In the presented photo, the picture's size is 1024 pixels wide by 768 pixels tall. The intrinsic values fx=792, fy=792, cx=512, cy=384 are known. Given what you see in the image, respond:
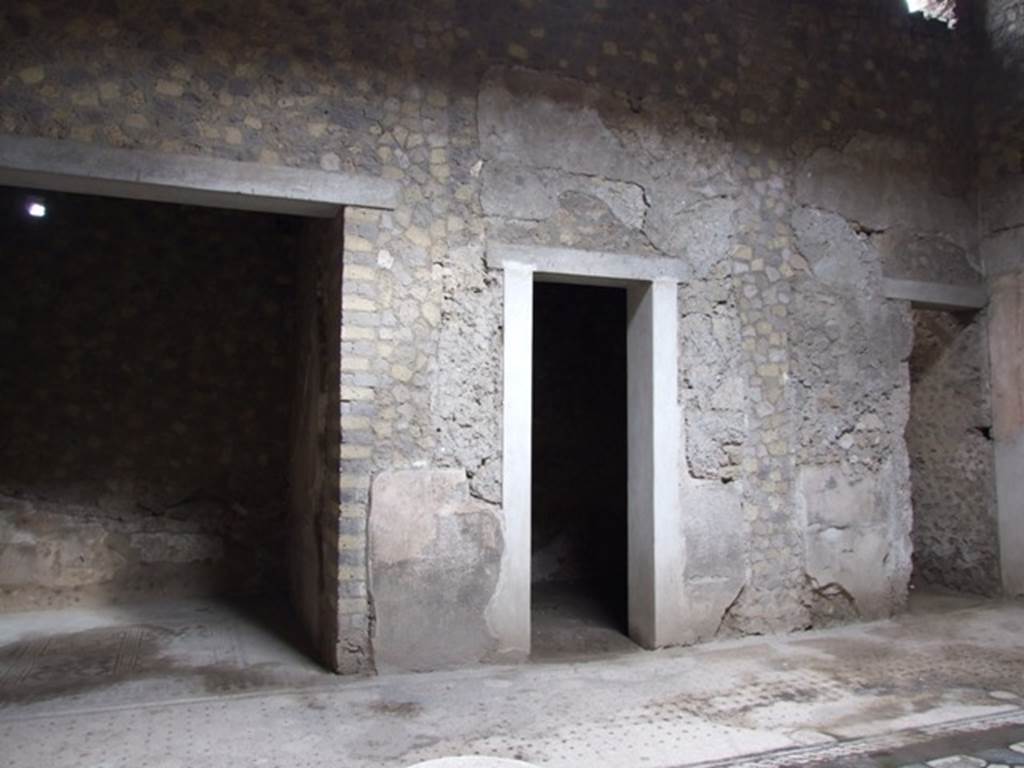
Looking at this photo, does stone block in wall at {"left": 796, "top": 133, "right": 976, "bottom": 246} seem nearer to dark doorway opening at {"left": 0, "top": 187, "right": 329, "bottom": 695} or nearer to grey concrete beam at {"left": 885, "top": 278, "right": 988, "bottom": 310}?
grey concrete beam at {"left": 885, "top": 278, "right": 988, "bottom": 310}

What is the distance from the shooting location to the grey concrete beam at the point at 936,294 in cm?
541

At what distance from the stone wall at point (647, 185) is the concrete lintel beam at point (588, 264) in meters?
0.07

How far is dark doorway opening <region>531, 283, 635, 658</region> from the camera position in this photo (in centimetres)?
646

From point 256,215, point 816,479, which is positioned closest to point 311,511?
point 256,215

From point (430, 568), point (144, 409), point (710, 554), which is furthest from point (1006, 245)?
point (144, 409)

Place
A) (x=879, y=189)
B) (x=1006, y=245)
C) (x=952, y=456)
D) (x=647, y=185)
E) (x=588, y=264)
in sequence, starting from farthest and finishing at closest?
1. (x=952, y=456)
2. (x=1006, y=245)
3. (x=879, y=189)
4. (x=647, y=185)
5. (x=588, y=264)

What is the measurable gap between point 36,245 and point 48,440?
1345 mm

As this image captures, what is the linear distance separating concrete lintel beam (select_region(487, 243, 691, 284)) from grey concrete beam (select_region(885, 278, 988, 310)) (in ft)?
5.59

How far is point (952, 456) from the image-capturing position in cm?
603

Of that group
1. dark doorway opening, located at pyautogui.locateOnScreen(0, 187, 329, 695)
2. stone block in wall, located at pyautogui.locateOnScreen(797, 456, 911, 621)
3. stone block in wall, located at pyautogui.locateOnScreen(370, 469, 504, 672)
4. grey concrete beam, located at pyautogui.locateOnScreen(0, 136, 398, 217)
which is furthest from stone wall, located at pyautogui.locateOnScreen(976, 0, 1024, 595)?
dark doorway opening, located at pyautogui.locateOnScreen(0, 187, 329, 695)

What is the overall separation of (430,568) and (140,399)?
9.40 ft

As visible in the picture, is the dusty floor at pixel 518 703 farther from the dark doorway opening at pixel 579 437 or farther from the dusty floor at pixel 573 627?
the dark doorway opening at pixel 579 437

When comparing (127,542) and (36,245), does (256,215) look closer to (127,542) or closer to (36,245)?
(36,245)

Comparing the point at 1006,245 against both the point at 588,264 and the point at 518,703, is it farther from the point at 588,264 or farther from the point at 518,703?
the point at 518,703
